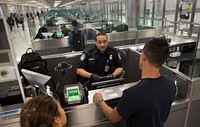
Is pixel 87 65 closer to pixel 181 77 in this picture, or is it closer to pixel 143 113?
pixel 181 77

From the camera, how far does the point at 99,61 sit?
221 centimetres

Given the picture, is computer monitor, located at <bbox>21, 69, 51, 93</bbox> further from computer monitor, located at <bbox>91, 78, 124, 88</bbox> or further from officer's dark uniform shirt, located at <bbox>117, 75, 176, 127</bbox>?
officer's dark uniform shirt, located at <bbox>117, 75, 176, 127</bbox>

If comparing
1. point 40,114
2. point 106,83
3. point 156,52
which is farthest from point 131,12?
point 40,114

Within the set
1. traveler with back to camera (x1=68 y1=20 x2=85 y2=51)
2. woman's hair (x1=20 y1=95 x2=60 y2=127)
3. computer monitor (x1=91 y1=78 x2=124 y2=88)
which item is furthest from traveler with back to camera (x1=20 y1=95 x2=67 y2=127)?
traveler with back to camera (x1=68 y1=20 x2=85 y2=51)

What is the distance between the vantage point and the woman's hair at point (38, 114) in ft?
2.11

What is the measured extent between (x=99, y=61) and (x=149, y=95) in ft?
4.51

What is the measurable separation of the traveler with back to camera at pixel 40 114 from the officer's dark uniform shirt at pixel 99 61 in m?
1.47

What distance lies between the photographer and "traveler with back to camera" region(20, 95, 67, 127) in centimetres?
64

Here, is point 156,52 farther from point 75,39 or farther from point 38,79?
point 75,39

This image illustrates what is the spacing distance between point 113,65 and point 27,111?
171cm

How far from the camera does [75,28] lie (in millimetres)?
4023

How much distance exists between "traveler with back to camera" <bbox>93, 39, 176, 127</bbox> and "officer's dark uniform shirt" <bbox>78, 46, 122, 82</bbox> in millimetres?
1258

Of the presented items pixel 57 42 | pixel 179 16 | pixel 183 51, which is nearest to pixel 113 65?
pixel 183 51

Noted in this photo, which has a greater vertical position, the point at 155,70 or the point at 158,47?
the point at 158,47
